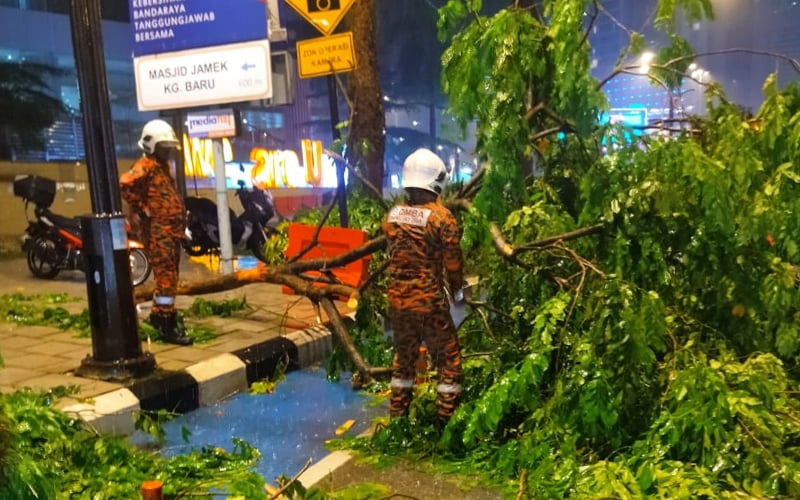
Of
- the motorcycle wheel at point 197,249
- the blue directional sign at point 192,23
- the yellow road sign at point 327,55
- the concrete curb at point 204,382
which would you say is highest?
the blue directional sign at point 192,23

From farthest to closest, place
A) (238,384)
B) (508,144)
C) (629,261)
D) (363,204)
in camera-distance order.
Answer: (363,204)
(238,384)
(508,144)
(629,261)

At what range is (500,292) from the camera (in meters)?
4.98

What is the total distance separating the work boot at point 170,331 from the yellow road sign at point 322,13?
3124 millimetres

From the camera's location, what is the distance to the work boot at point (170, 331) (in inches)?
236

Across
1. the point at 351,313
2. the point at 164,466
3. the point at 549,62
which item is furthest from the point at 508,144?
the point at 351,313

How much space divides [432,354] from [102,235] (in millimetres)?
2480

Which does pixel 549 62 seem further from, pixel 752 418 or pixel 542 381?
pixel 752 418

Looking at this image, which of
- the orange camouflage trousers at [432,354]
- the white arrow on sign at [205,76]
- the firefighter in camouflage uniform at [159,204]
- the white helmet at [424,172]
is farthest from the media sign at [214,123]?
the orange camouflage trousers at [432,354]

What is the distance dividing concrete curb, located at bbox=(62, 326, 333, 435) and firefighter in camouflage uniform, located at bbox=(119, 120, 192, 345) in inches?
34.0

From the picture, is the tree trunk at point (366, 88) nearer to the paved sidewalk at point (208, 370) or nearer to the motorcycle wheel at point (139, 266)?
the paved sidewalk at point (208, 370)

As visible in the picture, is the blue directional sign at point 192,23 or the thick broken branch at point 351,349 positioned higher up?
the blue directional sign at point 192,23

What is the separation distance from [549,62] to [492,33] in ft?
1.62

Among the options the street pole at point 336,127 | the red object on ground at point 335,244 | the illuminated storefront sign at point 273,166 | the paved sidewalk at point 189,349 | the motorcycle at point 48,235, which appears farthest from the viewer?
the illuminated storefront sign at point 273,166

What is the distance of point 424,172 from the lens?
4.08 meters
